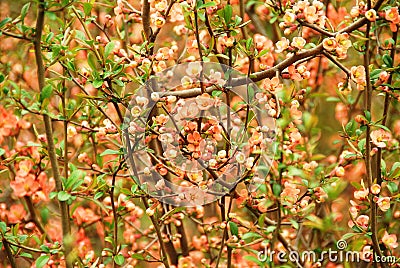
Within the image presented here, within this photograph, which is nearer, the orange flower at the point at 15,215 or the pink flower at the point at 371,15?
the pink flower at the point at 371,15

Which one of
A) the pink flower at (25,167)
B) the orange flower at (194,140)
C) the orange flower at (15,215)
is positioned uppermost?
the orange flower at (194,140)

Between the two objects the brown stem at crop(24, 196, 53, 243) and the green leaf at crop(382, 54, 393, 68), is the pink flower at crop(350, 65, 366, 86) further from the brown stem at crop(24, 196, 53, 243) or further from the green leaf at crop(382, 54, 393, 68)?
the brown stem at crop(24, 196, 53, 243)

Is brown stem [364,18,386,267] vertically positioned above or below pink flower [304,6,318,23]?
below

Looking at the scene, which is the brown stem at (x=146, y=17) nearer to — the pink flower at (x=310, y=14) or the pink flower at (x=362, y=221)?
the pink flower at (x=310, y=14)

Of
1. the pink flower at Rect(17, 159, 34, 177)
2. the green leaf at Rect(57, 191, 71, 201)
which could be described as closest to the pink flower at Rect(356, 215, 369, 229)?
the green leaf at Rect(57, 191, 71, 201)

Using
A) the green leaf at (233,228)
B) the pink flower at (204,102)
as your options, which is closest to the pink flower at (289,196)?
the green leaf at (233,228)

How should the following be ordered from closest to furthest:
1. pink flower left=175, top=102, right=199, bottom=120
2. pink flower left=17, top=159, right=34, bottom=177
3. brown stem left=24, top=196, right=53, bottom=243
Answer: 1. pink flower left=175, top=102, right=199, bottom=120
2. pink flower left=17, top=159, right=34, bottom=177
3. brown stem left=24, top=196, right=53, bottom=243

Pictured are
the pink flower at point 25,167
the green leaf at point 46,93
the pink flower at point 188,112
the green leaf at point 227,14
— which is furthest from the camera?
the pink flower at point 25,167

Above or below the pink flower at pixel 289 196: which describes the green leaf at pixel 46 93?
above

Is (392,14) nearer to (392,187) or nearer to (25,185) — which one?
(392,187)

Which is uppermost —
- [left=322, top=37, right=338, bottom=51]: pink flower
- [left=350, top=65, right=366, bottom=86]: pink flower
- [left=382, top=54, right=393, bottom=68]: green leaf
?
[left=322, top=37, right=338, bottom=51]: pink flower

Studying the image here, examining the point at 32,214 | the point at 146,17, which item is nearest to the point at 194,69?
the point at 146,17
